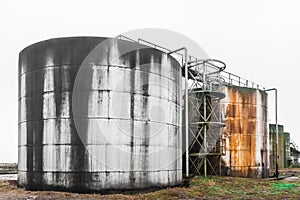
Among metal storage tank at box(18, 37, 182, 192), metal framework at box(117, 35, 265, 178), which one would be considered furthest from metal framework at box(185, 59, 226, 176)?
metal storage tank at box(18, 37, 182, 192)

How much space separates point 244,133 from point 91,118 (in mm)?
15432

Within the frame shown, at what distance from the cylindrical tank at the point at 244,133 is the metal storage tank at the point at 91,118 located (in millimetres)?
10400

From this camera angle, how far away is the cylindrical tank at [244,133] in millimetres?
27261

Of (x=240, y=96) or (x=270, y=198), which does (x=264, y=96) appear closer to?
(x=240, y=96)

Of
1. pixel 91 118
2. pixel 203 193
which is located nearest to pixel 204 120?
pixel 203 193

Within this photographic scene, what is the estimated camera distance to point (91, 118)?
16.3 meters

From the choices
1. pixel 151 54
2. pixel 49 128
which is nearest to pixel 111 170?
pixel 49 128

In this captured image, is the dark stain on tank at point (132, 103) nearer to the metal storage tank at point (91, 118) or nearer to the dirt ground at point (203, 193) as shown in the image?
the metal storage tank at point (91, 118)

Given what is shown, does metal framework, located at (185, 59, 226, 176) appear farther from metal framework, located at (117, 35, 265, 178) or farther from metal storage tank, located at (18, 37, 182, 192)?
metal storage tank, located at (18, 37, 182, 192)

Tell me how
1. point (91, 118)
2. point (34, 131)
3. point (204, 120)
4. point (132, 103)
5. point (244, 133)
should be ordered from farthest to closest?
point (244, 133)
point (204, 120)
point (34, 131)
point (132, 103)
point (91, 118)

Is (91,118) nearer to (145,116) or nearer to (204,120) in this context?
(145,116)

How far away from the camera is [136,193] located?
16656mm

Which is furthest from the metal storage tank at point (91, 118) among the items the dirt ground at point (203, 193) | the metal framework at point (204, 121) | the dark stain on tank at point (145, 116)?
the metal framework at point (204, 121)

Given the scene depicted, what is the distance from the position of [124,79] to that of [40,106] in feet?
13.7
